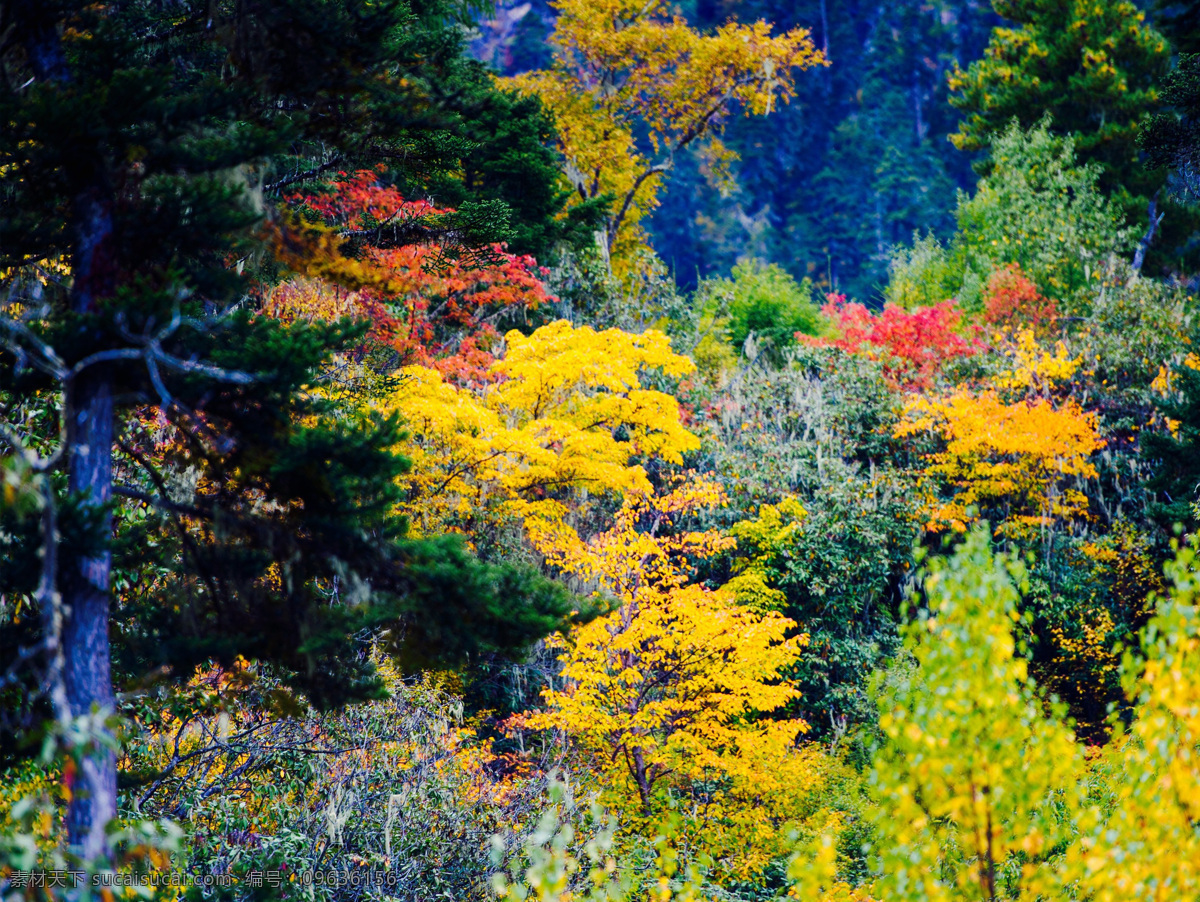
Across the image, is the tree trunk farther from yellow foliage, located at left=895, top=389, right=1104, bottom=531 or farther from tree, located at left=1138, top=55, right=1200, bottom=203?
yellow foliage, located at left=895, top=389, right=1104, bottom=531

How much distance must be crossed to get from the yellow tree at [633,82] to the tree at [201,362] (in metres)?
18.4

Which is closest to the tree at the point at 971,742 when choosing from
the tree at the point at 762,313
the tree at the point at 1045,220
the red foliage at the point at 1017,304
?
the red foliage at the point at 1017,304

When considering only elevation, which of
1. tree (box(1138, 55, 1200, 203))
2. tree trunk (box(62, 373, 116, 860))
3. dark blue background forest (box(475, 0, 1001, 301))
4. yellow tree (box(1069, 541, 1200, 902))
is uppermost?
dark blue background forest (box(475, 0, 1001, 301))

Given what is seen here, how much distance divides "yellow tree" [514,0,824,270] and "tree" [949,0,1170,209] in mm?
7719

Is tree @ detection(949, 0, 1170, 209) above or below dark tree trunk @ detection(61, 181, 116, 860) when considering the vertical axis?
above

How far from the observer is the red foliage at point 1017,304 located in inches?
854

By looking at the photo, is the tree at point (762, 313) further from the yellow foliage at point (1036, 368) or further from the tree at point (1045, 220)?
the yellow foliage at point (1036, 368)

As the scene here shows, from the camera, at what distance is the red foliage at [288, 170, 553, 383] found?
14.0 meters

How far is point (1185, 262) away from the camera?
2616 cm

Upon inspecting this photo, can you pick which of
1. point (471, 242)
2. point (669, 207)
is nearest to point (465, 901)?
point (471, 242)

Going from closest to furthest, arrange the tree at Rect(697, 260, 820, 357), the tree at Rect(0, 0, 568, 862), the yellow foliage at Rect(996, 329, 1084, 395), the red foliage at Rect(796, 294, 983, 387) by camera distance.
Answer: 1. the tree at Rect(0, 0, 568, 862)
2. the yellow foliage at Rect(996, 329, 1084, 395)
3. the red foliage at Rect(796, 294, 983, 387)
4. the tree at Rect(697, 260, 820, 357)

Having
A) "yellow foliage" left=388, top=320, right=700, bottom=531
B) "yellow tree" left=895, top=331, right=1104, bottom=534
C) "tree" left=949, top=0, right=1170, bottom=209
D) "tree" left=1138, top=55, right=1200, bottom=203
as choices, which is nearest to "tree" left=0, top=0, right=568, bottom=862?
"yellow foliage" left=388, top=320, right=700, bottom=531

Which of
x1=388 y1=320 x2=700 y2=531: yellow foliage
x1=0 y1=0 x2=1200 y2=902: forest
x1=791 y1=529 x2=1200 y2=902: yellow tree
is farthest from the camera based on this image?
x1=388 y1=320 x2=700 y2=531: yellow foliage

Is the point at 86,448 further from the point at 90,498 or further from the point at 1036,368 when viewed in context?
the point at 1036,368
